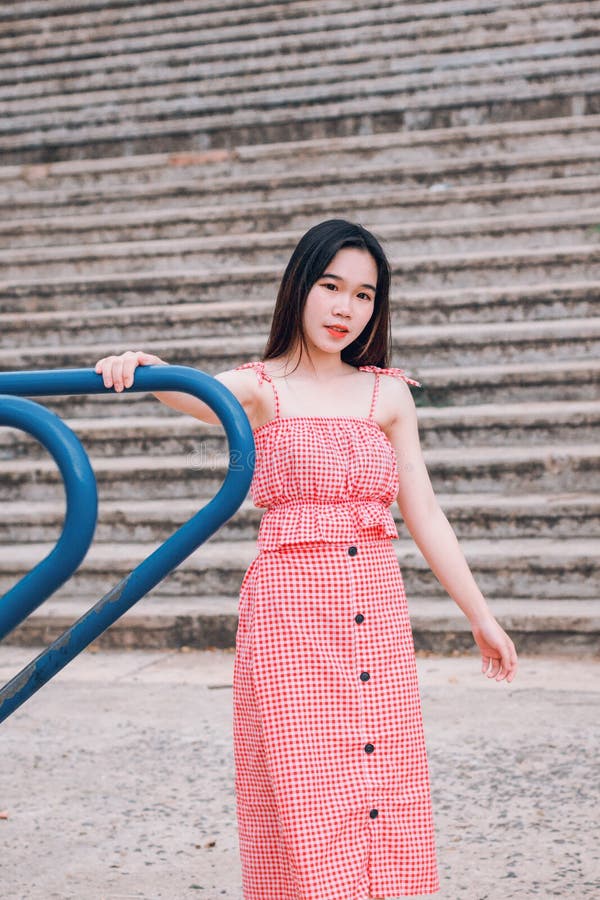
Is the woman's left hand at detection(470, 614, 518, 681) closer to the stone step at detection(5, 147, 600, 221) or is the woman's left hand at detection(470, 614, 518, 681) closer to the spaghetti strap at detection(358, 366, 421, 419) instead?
the spaghetti strap at detection(358, 366, 421, 419)

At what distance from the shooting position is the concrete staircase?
15.9 ft

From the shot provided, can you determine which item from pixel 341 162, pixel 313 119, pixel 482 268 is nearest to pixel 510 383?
pixel 482 268

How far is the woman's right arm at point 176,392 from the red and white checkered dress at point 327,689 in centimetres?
8

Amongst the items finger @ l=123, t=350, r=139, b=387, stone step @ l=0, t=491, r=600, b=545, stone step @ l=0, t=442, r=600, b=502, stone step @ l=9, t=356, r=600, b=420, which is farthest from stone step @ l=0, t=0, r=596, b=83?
finger @ l=123, t=350, r=139, b=387

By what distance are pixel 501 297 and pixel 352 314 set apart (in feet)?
12.5

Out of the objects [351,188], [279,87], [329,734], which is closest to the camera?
[329,734]

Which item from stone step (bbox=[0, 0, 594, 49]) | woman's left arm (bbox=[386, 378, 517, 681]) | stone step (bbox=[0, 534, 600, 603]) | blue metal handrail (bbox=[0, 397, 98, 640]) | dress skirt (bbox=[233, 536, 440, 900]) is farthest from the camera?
stone step (bbox=[0, 0, 594, 49])

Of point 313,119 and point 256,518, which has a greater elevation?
point 313,119

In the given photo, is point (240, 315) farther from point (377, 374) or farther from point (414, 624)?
point (377, 374)

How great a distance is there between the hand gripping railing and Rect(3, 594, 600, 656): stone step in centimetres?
244

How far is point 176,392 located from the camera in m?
2.02

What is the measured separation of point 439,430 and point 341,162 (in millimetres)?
2517

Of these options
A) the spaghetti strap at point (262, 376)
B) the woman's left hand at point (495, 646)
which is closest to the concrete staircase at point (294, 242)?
the woman's left hand at point (495, 646)

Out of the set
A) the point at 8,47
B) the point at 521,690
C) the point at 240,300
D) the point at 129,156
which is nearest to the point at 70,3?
the point at 8,47
